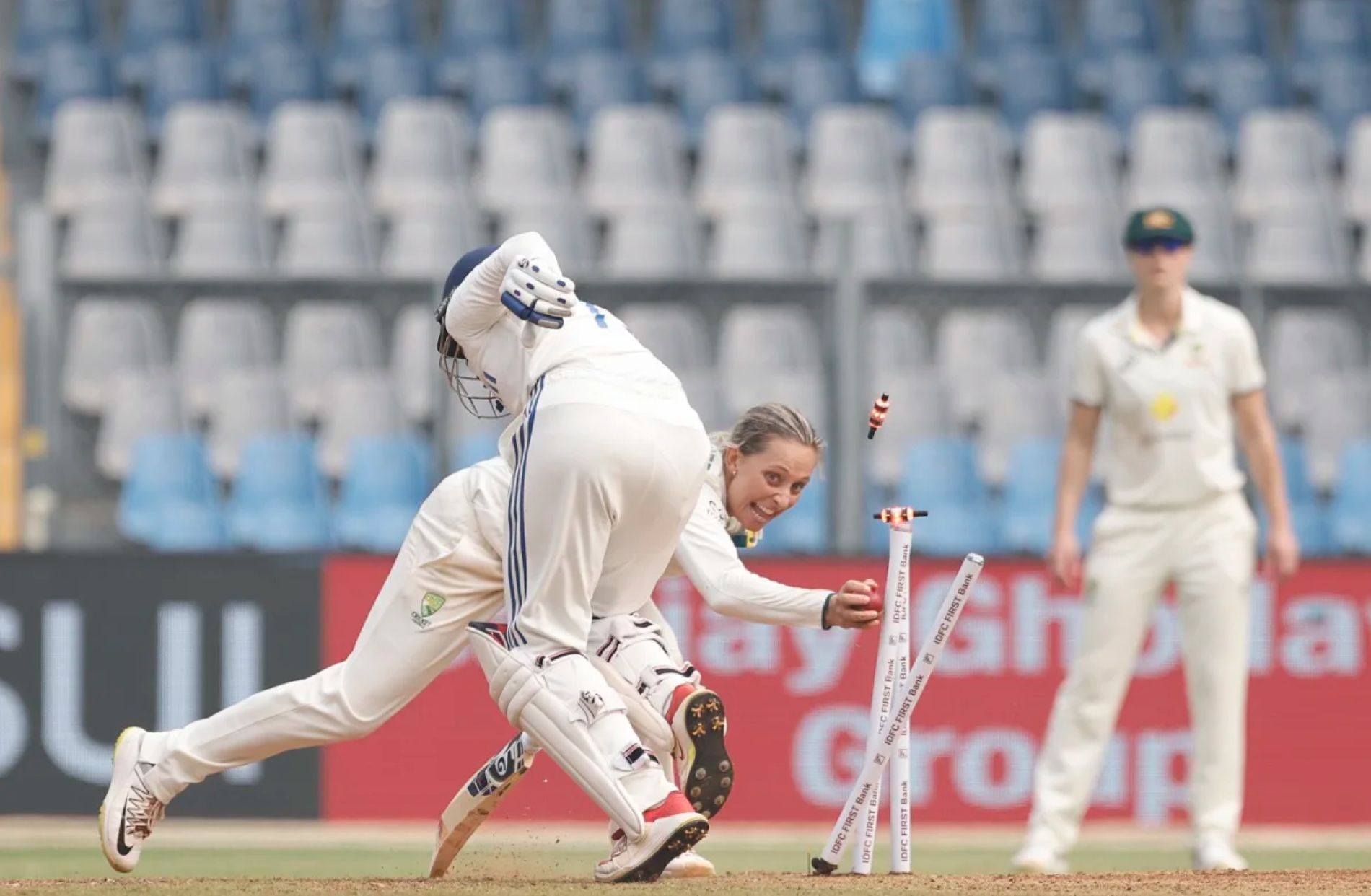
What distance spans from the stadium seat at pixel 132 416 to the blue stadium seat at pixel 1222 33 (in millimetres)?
7073

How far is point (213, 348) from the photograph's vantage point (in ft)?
36.0

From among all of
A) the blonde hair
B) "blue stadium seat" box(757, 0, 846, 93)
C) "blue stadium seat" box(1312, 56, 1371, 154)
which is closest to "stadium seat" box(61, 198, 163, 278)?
"blue stadium seat" box(757, 0, 846, 93)

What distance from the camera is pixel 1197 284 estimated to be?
969cm

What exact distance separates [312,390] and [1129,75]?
5.90 m

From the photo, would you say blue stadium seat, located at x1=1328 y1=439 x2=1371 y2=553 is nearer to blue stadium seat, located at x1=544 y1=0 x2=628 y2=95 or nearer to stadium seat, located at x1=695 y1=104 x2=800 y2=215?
stadium seat, located at x1=695 y1=104 x2=800 y2=215

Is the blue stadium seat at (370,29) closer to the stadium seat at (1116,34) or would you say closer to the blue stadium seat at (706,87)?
the blue stadium seat at (706,87)

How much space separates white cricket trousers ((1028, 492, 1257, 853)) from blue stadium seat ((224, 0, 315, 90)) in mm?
8341

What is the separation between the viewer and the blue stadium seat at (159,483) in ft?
34.9

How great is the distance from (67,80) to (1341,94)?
314 inches

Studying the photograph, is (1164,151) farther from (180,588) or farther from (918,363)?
(180,588)

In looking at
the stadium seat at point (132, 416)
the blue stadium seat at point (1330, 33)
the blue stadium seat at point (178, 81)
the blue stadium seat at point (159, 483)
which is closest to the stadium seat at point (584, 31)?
the blue stadium seat at point (178, 81)

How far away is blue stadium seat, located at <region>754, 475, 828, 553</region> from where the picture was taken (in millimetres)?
10305

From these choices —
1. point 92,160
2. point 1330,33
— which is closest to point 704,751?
point 92,160

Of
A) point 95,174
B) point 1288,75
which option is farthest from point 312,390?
point 1288,75
